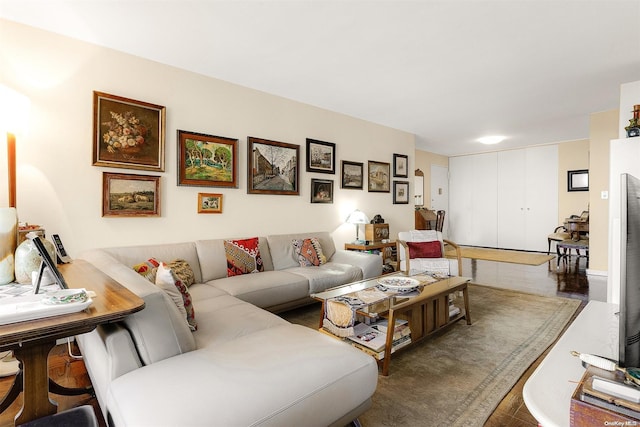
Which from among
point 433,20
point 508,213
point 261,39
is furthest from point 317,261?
point 508,213

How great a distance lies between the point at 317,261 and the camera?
3.79 meters

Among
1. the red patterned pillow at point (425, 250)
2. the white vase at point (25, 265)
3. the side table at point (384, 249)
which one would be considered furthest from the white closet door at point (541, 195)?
the white vase at point (25, 265)

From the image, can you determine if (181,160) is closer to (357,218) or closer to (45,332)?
(45,332)

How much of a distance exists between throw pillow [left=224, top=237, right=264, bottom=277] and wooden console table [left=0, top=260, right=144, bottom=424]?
1.66m

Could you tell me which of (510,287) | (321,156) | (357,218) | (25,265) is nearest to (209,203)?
(321,156)

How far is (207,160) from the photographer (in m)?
3.44

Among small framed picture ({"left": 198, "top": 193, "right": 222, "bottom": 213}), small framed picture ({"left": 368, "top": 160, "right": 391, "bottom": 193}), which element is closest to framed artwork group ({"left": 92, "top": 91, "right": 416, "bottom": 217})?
small framed picture ({"left": 198, "top": 193, "right": 222, "bottom": 213})

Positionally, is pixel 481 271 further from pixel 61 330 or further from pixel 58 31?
pixel 58 31

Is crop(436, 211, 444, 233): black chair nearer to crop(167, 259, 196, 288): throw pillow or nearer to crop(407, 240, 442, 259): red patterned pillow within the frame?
crop(407, 240, 442, 259): red patterned pillow

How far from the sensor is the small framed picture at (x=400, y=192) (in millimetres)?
5885

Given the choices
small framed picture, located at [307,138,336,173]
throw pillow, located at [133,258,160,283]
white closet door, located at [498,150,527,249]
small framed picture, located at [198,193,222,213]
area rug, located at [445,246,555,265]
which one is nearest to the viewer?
throw pillow, located at [133,258,160,283]

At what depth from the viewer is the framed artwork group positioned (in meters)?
2.84

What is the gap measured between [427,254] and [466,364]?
1.82 meters

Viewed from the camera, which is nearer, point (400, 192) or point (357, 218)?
point (357, 218)
